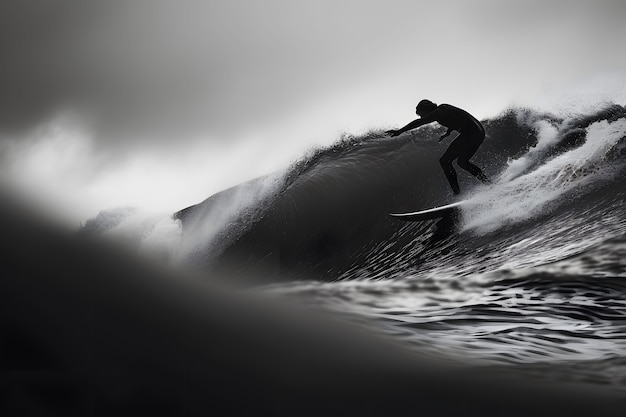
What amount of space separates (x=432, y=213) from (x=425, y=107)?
1.37m

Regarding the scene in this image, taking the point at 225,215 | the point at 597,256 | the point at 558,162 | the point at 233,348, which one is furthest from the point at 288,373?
the point at 225,215

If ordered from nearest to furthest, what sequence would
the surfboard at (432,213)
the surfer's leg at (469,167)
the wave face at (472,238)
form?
the wave face at (472,238) → the surfer's leg at (469,167) → the surfboard at (432,213)

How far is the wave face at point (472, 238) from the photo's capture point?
3.08 meters

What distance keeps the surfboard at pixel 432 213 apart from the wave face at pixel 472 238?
0.12m

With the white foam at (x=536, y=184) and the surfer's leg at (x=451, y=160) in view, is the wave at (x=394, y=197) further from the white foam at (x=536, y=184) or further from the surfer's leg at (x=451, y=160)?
the surfer's leg at (x=451, y=160)

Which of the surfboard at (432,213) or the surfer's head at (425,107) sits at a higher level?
the surfer's head at (425,107)

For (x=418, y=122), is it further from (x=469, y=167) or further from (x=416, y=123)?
(x=469, y=167)

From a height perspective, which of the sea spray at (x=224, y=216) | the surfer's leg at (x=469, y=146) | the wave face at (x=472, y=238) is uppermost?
the sea spray at (x=224, y=216)

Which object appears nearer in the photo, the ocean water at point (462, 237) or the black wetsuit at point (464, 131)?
the ocean water at point (462, 237)

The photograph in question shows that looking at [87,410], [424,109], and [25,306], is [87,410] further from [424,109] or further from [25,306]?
[424,109]

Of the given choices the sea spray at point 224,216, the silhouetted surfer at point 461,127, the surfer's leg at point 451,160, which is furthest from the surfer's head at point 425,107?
the sea spray at point 224,216

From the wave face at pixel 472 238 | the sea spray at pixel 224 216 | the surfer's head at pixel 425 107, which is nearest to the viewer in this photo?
the wave face at pixel 472 238

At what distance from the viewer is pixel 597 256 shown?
4613 mm

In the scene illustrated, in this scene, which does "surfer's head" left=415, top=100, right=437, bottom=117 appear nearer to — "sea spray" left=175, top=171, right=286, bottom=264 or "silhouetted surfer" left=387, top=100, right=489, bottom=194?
"silhouetted surfer" left=387, top=100, right=489, bottom=194
